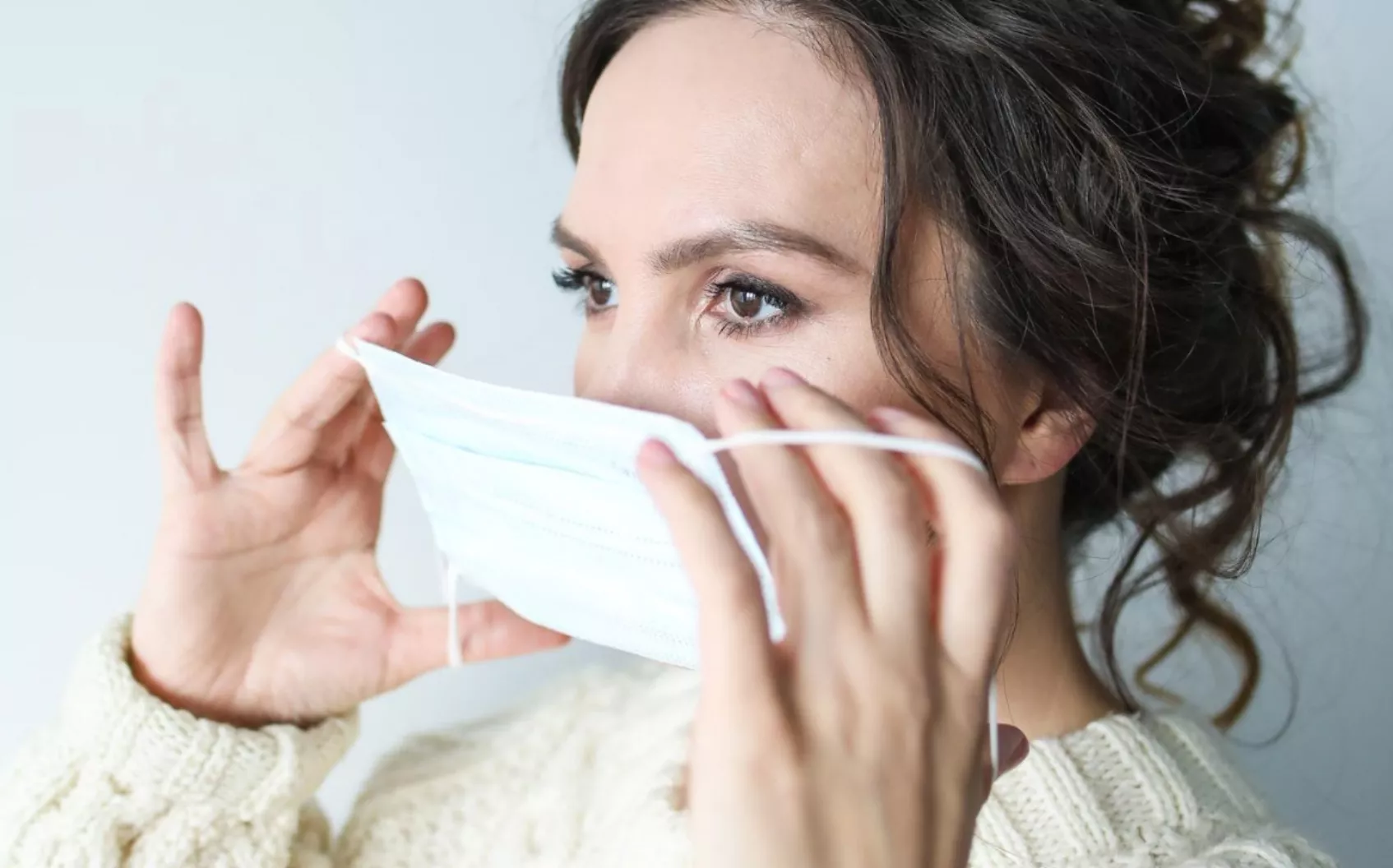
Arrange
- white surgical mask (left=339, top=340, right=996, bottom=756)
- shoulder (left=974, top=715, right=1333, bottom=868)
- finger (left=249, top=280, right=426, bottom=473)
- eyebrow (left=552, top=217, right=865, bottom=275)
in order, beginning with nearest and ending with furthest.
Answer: white surgical mask (left=339, top=340, right=996, bottom=756) < eyebrow (left=552, top=217, right=865, bottom=275) < shoulder (left=974, top=715, right=1333, bottom=868) < finger (left=249, top=280, right=426, bottom=473)

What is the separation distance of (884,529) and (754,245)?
1.08 feet

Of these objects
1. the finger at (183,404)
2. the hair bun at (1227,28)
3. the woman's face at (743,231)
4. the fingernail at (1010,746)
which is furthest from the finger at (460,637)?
the hair bun at (1227,28)

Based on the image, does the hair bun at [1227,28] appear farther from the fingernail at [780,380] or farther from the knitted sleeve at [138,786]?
the knitted sleeve at [138,786]

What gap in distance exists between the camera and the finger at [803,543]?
0.73m

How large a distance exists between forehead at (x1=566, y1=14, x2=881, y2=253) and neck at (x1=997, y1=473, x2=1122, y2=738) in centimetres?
37

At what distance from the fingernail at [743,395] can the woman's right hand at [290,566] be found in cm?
50

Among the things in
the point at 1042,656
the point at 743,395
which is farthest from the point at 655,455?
the point at 1042,656

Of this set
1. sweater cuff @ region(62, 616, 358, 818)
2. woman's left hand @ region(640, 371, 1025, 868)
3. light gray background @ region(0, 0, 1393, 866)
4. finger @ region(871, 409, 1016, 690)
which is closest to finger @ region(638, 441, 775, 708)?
woman's left hand @ region(640, 371, 1025, 868)

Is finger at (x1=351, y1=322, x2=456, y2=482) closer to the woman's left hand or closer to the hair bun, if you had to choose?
the woman's left hand

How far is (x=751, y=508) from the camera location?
82 cm

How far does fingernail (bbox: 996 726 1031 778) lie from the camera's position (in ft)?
2.82

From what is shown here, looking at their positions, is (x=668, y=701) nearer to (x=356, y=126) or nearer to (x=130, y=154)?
(x=356, y=126)

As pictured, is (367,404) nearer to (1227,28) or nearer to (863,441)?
(863,441)

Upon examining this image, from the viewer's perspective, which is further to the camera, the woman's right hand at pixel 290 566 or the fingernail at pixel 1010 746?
the woman's right hand at pixel 290 566
